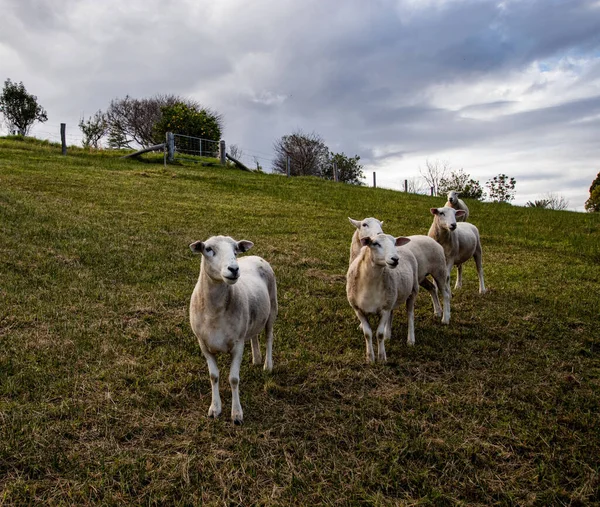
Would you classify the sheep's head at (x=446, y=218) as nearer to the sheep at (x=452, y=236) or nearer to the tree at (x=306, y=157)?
the sheep at (x=452, y=236)

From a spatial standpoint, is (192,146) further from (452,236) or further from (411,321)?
(411,321)

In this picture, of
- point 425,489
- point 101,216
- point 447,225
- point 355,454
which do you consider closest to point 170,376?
point 355,454

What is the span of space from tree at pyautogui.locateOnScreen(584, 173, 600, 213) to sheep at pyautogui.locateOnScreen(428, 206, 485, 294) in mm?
31107

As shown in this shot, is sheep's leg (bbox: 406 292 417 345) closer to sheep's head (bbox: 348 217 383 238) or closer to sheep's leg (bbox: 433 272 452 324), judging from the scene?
sheep's leg (bbox: 433 272 452 324)

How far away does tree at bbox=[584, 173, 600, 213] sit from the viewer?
34125 mm

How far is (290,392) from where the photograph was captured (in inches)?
186

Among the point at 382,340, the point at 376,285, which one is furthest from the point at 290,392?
the point at 376,285

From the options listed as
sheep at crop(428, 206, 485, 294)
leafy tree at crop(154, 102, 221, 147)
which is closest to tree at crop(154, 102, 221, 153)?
leafy tree at crop(154, 102, 221, 147)

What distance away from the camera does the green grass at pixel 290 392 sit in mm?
3434

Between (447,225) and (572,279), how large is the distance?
14.0 ft

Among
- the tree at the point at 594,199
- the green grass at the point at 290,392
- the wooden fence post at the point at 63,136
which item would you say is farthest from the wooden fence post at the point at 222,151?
the tree at the point at 594,199

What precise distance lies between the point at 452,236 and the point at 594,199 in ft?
108

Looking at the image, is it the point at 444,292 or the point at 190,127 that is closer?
the point at 444,292

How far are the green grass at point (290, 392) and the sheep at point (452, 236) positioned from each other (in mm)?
772
